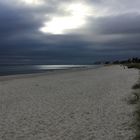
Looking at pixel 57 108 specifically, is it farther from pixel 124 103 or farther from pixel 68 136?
pixel 68 136

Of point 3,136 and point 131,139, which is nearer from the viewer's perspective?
point 131,139

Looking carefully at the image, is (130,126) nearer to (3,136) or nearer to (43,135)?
(43,135)

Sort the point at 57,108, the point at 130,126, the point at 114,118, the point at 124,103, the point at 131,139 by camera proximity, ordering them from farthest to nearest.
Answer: the point at 124,103 → the point at 57,108 → the point at 114,118 → the point at 130,126 → the point at 131,139

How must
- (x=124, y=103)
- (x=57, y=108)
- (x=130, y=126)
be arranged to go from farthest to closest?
(x=124, y=103)
(x=57, y=108)
(x=130, y=126)

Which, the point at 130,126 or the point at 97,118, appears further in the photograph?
the point at 97,118

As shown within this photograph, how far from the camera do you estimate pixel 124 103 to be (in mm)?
14852

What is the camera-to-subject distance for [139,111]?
11.8m

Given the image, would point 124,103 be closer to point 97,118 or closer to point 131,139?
point 97,118

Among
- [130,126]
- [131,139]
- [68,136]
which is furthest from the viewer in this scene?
[130,126]

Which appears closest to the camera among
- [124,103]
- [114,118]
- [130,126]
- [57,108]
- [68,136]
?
[68,136]

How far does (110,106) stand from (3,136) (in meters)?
6.31

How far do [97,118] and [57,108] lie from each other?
289cm

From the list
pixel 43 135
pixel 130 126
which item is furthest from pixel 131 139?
pixel 43 135

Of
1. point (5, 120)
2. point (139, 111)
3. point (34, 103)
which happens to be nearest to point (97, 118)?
point (139, 111)
